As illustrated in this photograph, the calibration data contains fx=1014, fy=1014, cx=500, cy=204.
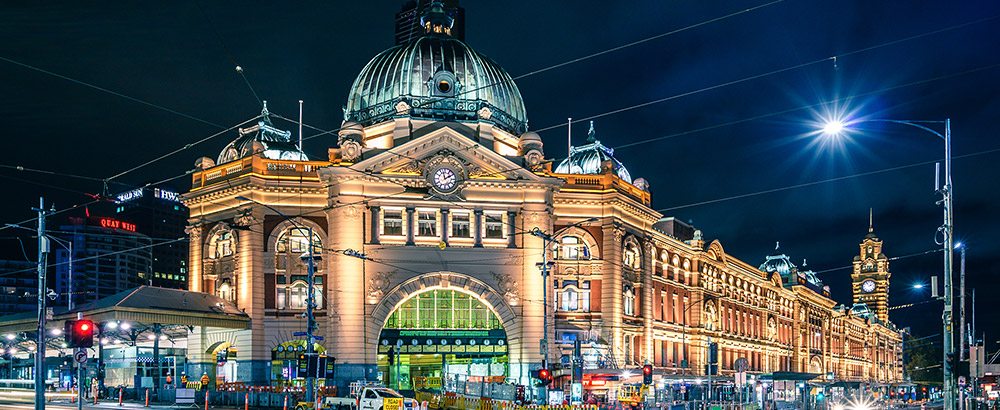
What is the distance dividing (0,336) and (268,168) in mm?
23953

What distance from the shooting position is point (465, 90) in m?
83.0

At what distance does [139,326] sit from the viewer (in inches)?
2808

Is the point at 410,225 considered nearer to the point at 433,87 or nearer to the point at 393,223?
the point at 393,223

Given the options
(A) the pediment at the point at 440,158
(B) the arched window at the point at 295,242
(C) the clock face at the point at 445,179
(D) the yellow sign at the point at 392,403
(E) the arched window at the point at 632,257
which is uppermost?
(A) the pediment at the point at 440,158

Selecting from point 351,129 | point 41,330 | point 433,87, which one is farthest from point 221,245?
point 41,330

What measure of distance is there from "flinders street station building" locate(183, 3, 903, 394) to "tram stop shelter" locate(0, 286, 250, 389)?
2942 millimetres

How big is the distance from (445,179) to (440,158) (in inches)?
61.9

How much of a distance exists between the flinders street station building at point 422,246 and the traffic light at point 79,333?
3083cm

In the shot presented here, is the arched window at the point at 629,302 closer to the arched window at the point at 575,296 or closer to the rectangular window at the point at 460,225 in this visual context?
the arched window at the point at 575,296

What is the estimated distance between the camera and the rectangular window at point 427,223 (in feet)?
244

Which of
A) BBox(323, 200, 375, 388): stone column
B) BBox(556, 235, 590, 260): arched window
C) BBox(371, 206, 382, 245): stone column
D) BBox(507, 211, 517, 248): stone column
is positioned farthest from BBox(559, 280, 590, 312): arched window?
BBox(323, 200, 375, 388): stone column

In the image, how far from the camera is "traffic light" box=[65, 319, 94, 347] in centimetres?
3475

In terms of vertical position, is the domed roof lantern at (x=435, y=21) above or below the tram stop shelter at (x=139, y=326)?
above

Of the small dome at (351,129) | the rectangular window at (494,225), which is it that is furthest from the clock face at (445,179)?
the small dome at (351,129)
